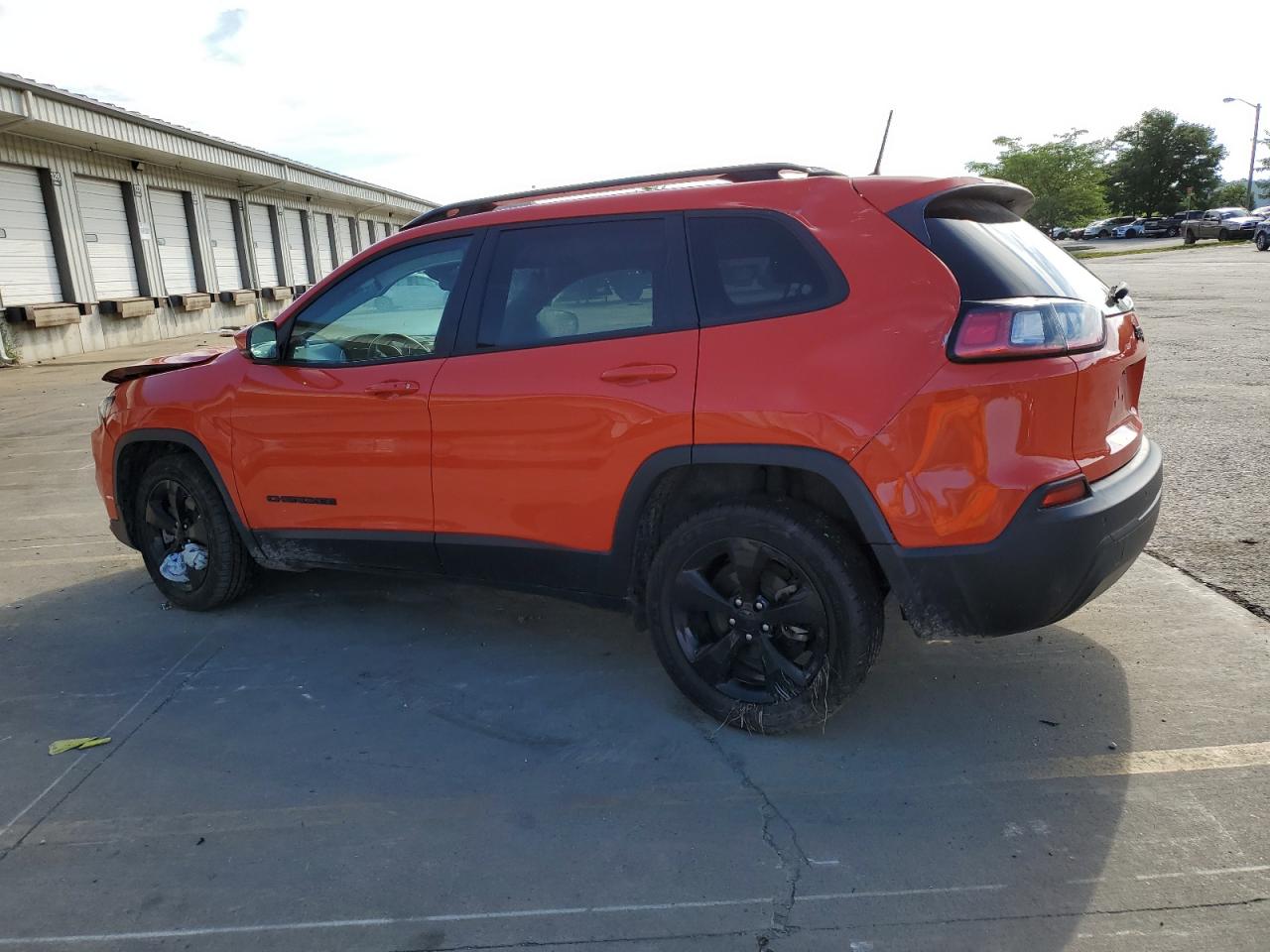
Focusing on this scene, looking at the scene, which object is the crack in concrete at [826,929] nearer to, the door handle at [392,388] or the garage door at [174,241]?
the door handle at [392,388]

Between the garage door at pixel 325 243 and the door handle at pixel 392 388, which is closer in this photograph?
the door handle at pixel 392 388

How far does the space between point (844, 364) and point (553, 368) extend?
1083 millimetres

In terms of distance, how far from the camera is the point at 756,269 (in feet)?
10.3

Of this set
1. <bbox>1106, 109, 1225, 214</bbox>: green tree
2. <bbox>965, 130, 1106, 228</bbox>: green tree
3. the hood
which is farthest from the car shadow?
<bbox>1106, 109, 1225, 214</bbox>: green tree

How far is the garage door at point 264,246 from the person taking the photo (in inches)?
1057

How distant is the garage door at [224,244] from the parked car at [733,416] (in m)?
22.6

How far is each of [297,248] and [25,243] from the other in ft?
45.6

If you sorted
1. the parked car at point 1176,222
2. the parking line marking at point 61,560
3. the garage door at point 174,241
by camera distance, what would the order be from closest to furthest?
the parking line marking at point 61,560
the garage door at point 174,241
the parked car at point 1176,222

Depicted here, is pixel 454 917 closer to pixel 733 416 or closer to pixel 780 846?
pixel 780 846

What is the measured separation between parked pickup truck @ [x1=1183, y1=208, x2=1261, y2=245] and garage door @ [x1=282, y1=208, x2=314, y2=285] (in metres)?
38.9

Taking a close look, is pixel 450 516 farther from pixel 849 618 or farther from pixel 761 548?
pixel 849 618

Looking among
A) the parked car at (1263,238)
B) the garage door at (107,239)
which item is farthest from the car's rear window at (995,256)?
the parked car at (1263,238)

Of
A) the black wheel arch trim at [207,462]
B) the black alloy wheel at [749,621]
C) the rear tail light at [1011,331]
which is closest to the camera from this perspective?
the rear tail light at [1011,331]

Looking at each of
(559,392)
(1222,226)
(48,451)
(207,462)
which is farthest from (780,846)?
(1222,226)
